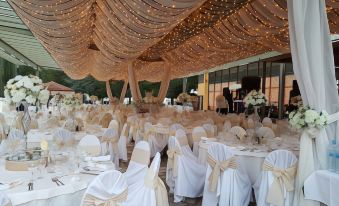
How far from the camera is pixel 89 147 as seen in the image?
452 centimetres

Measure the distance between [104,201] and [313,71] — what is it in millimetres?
2469

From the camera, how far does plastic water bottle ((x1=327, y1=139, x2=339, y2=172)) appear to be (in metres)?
3.46

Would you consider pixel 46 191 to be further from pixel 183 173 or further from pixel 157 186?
pixel 183 173

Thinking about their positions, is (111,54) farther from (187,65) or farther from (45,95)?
(45,95)

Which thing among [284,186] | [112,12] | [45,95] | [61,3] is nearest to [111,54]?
[112,12]

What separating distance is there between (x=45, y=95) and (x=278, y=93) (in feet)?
42.9

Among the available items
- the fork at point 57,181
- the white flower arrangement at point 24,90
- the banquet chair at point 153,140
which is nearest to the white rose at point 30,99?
the white flower arrangement at point 24,90

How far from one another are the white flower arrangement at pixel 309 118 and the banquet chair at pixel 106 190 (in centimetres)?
192

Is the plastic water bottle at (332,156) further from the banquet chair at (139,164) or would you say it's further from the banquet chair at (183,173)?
the banquet chair at (183,173)

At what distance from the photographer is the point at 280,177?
3.92 meters

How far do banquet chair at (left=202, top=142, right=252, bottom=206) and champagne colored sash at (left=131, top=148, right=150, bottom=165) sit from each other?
0.89 m

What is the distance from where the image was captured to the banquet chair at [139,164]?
411 centimetres

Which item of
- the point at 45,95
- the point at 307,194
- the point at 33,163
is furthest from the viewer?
the point at 45,95

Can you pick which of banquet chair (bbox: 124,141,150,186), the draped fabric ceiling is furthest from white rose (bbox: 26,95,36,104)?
the draped fabric ceiling
